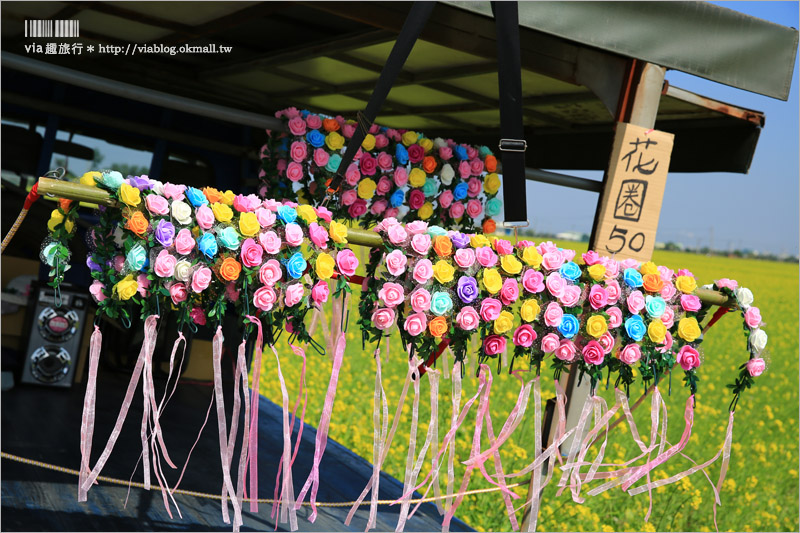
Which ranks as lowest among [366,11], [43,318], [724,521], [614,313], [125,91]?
[724,521]

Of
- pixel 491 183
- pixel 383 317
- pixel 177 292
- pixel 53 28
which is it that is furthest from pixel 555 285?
pixel 53 28

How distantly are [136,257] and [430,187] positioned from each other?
1560 millimetres

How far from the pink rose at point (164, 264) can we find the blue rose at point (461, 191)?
1.58 metres

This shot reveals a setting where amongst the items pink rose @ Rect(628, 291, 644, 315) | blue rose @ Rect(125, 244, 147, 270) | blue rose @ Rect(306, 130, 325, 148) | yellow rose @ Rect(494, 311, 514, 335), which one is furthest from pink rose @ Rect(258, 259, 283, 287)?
blue rose @ Rect(306, 130, 325, 148)

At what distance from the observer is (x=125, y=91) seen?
2.21 metres

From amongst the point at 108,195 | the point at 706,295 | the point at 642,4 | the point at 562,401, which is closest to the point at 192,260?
the point at 108,195

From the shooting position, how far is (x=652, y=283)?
1.96 metres

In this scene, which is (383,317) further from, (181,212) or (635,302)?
(635,302)

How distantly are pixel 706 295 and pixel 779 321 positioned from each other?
13777mm

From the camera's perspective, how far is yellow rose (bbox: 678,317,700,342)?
6.57ft

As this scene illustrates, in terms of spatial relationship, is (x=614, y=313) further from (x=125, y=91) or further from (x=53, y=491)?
(x=53, y=491)

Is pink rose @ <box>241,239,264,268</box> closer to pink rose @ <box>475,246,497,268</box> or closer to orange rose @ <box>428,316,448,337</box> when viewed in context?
orange rose @ <box>428,316,448,337</box>

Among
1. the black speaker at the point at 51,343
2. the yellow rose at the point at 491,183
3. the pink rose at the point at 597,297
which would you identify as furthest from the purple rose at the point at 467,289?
the black speaker at the point at 51,343

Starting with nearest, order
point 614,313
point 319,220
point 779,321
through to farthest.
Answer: point 319,220
point 614,313
point 779,321
